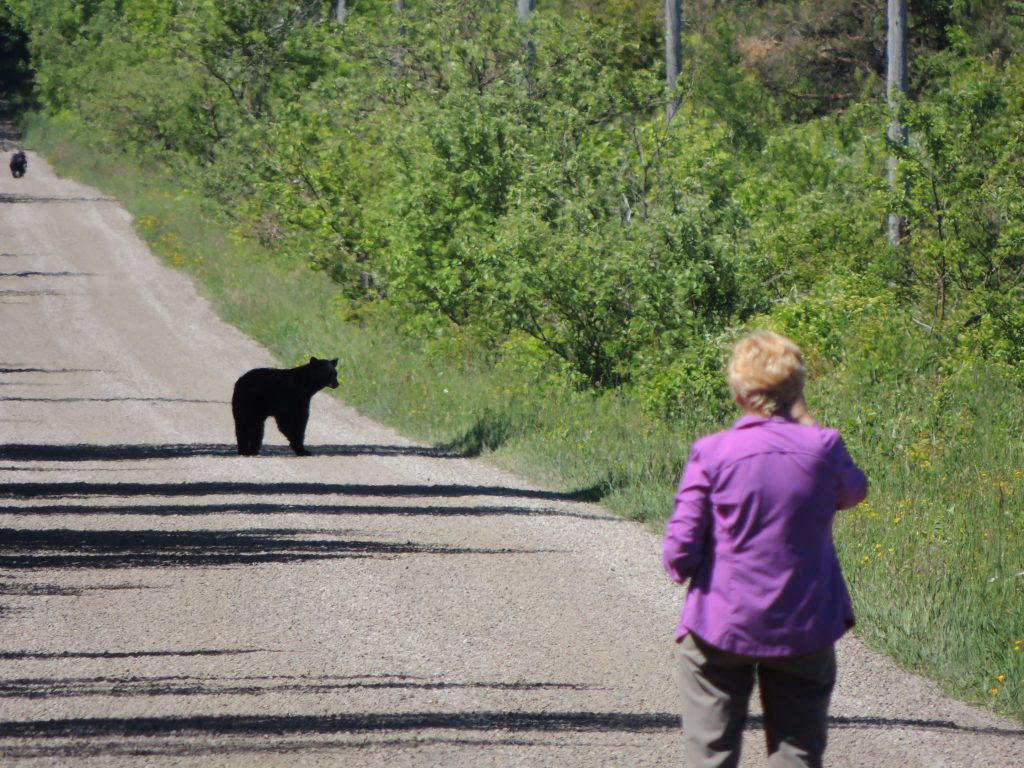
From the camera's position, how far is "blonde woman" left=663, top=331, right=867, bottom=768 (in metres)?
4.38

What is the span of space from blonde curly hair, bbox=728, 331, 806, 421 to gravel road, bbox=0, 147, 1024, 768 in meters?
2.00

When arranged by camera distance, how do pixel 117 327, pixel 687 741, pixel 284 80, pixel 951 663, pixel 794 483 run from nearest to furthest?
pixel 794 483 < pixel 687 741 < pixel 951 663 < pixel 117 327 < pixel 284 80

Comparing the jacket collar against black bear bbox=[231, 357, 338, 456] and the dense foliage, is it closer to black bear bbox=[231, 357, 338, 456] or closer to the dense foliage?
the dense foliage

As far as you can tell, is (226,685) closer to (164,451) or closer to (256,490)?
(256,490)

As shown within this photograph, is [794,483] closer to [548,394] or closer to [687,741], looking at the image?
[687,741]

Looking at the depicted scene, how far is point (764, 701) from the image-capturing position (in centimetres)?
458

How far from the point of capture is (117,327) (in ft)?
94.2

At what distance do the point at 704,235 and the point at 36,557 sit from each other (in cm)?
755

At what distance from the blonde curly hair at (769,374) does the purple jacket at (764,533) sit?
0.14ft

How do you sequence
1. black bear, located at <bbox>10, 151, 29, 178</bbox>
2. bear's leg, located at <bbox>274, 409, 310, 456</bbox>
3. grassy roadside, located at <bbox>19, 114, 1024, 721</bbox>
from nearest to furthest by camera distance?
1. grassy roadside, located at <bbox>19, 114, 1024, 721</bbox>
2. bear's leg, located at <bbox>274, 409, 310, 456</bbox>
3. black bear, located at <bbox>10, 151, 29, 178</bbox>

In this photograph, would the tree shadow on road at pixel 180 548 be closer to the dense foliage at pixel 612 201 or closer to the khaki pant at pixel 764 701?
the dense foliage at pixel 612 201

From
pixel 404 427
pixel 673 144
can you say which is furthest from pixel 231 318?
pixel 673 144

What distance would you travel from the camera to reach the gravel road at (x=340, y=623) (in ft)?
20.4

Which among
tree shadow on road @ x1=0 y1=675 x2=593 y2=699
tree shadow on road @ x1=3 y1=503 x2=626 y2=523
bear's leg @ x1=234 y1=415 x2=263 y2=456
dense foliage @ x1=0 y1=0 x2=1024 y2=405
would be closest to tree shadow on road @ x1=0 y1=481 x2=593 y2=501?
tree shadow on road @ x1=3 y1=503 x2=626 y2=523
